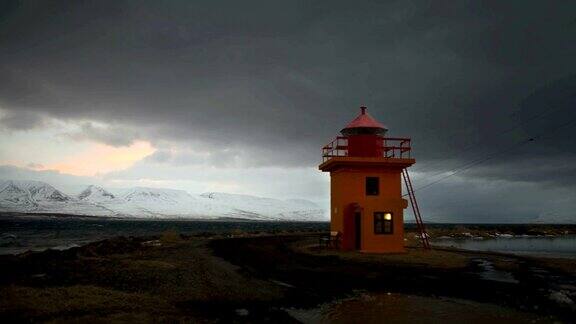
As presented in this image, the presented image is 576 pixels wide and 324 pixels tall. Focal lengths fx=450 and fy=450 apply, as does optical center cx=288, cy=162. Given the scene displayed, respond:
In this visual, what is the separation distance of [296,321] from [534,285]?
35.0ft

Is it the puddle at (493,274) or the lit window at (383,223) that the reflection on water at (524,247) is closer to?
the lit window at (383,223)

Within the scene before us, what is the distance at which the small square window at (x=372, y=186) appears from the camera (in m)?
29.6

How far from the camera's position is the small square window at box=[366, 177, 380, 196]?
29578 millimetres

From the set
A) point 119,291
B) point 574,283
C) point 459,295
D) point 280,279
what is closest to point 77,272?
point 119,291

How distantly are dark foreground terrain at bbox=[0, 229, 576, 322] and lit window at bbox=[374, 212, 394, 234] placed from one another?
469cm

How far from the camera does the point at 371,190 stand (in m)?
29.7

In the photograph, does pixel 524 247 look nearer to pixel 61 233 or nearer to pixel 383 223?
pixel 383 223

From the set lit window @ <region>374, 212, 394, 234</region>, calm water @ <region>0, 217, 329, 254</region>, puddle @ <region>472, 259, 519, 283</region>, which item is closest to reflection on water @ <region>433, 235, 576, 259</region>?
lit window @ <region>374, 212, 394, 234</region>

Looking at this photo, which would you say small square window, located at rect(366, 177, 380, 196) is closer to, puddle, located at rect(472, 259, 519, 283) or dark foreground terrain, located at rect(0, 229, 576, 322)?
dark foreground terrain, located at rect(0, 229, 576, 322)

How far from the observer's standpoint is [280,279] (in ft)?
60.1

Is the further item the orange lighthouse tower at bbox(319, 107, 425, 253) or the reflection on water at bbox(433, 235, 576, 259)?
the reflection on water at bbox(433, 235, 576, 259)

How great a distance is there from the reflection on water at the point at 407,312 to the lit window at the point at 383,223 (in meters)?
15.0

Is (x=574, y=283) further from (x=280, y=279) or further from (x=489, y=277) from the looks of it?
(x=280, y=279)

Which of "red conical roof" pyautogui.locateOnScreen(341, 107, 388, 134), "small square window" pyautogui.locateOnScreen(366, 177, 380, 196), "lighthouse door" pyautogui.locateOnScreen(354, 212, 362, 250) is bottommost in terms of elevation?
"lighthouse door" pyautogui.locateOnScreen(354, 212, 362, 250)
